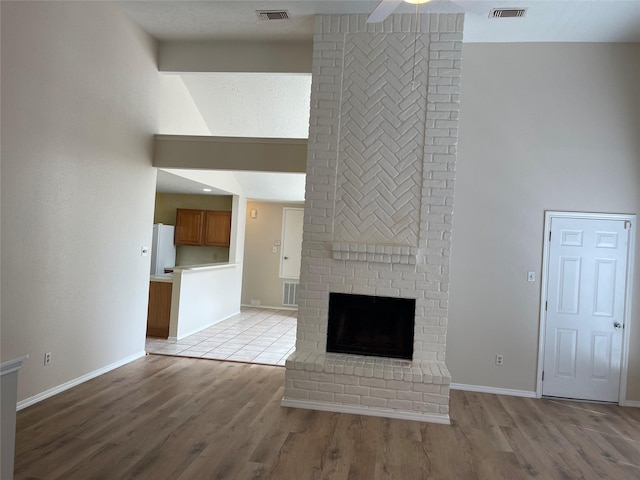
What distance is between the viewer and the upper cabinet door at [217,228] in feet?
29.9

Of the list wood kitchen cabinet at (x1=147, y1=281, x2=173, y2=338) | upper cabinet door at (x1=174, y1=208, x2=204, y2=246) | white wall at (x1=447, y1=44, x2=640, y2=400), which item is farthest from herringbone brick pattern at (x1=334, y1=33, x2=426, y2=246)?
upper cabinet door at (x1=174, y1=208, x2=204, y2=246)

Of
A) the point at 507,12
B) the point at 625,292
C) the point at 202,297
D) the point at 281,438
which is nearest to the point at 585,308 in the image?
the point at 625,292

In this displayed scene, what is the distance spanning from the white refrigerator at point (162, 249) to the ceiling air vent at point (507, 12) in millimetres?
6194

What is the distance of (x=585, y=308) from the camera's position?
4.66 m

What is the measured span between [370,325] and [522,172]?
217cm

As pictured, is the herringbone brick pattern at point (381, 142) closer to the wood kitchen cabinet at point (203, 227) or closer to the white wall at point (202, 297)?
the white wall at point (202, 297)

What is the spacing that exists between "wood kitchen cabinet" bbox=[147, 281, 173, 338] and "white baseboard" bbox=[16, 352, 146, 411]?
Result: 1.04 meters

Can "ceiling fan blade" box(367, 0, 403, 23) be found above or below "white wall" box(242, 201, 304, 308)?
above

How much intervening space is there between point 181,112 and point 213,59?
1.30 meters

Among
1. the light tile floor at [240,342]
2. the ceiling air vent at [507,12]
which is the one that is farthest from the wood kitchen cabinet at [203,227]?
the ceiling air vent at [507,12]

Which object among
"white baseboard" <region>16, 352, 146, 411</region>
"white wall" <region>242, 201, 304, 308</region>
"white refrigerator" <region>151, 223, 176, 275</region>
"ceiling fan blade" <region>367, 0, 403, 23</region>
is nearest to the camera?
"ceiling fan blade" <region>367, 0, 403, 23</region>

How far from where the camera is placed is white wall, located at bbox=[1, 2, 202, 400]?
3387 millimetres

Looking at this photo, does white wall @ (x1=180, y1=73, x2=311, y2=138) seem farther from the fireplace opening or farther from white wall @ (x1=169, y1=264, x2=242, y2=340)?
the fireplace opening

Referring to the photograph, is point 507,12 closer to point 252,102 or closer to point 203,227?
point 252,102
